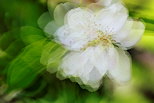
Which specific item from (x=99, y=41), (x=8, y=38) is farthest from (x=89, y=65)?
(x=8, y=38)

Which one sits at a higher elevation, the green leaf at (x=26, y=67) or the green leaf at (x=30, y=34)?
the green leaf at (x=30, y=34)

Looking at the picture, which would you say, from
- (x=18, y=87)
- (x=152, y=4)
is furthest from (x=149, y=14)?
(x=18, y=87)

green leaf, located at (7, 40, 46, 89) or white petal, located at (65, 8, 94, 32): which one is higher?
white petal, located at (65, 8, 94, 32)

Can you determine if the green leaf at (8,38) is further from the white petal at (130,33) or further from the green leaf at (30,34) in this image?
the white petal at (130,33)

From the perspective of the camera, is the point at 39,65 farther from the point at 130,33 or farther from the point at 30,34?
the point at 130,33

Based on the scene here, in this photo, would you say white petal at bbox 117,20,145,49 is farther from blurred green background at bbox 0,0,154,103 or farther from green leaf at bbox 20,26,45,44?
green leaf at bbox 20,26,45,44

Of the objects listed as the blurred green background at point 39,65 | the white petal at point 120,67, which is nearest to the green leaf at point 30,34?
the blurred green background at point 39,65

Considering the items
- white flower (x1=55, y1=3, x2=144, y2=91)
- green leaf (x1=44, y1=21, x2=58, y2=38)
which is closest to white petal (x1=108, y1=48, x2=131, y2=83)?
white flower (x1=55, y1=3, x2=144, y2=91)
